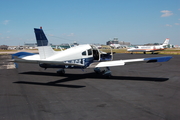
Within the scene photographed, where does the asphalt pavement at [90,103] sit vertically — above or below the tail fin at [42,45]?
below

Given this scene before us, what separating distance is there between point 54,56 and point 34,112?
7049 millimetres

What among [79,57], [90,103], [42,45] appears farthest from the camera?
[79,57]

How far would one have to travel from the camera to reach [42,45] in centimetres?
1277

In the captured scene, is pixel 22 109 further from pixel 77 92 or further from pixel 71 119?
pixel 77 92

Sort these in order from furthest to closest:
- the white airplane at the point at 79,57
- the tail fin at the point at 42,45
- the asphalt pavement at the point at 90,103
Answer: the white airplane at the point at 79,57
the tail fin at the point at 42,45
the asphalt pavement at the point at 90,103

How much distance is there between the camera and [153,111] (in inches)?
255

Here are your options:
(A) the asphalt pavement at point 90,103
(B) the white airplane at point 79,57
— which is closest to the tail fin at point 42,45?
(B) the white airplane at point 79,57

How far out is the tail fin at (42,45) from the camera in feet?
41.0

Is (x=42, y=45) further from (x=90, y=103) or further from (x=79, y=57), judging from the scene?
(x=90, y=103)

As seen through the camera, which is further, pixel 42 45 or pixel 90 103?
pixel 42 45

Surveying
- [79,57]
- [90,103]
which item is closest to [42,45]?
[79,57]

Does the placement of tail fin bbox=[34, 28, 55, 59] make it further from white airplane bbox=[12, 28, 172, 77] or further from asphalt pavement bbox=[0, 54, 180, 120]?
asphalt pavement bbox=[0, 54, 180, 120]

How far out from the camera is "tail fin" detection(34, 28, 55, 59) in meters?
12.5

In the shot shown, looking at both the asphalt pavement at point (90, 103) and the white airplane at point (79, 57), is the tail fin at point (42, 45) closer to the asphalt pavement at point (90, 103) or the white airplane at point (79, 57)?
the white airplane at point (79, 57)
